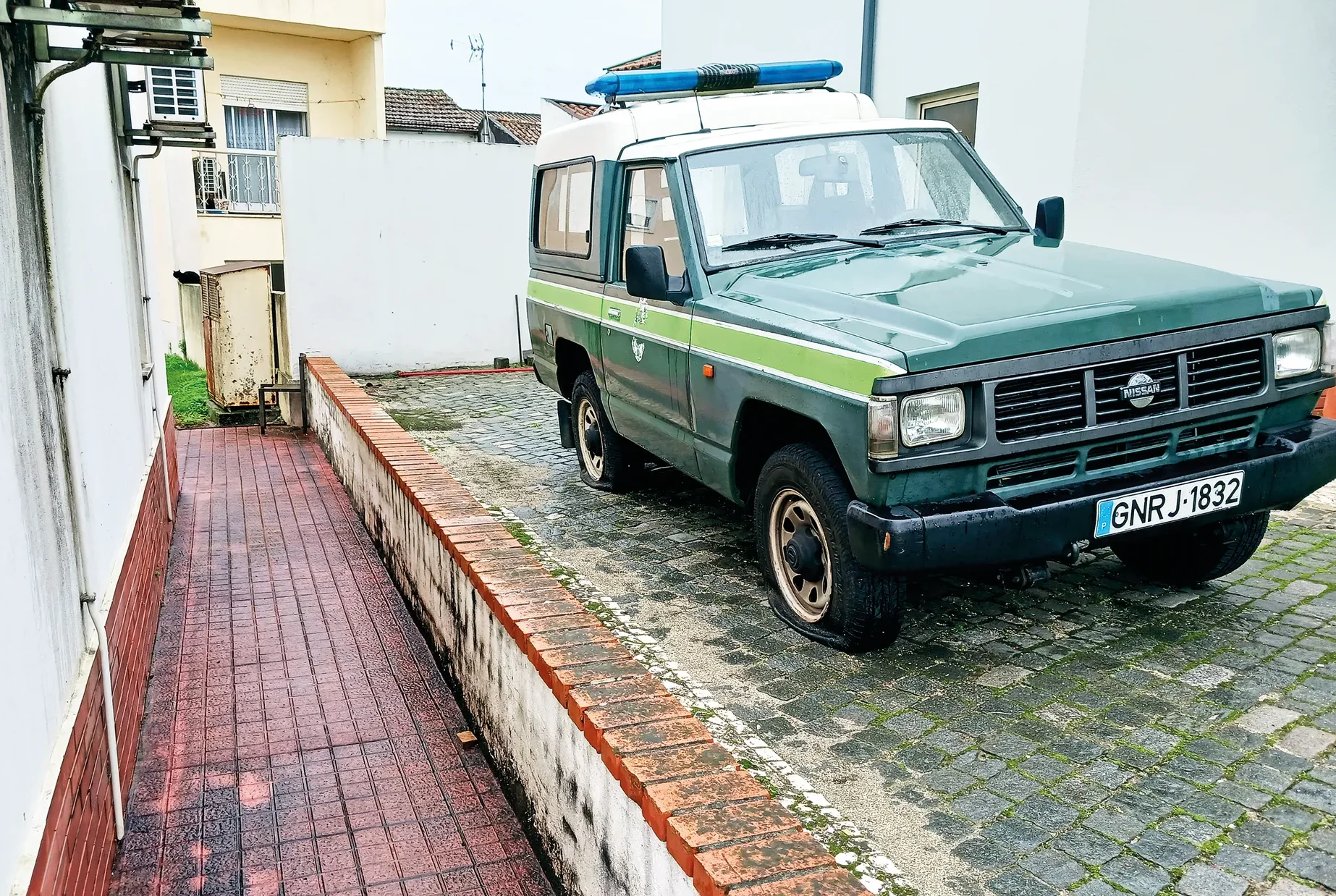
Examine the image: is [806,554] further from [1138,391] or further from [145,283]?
[145,283]

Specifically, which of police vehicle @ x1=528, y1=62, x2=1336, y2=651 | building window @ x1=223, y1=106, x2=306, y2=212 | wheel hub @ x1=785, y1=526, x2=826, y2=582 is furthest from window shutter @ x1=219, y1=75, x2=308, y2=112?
wheel hub @ x1=785, y1=526, x2=826, y2=582

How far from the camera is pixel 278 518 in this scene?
27.9ft

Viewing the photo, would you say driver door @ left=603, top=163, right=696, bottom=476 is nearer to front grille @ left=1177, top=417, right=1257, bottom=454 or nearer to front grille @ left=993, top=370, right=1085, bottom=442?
front grille @ left=993, top=370, right=1085, bottom=442

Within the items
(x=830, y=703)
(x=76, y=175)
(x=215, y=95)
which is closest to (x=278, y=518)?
(x=76, y=175)

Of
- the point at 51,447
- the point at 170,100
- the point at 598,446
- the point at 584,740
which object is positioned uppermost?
the point at 170,100

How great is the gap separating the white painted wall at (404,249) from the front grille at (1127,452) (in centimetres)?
1003

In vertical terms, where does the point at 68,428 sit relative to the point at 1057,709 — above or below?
above

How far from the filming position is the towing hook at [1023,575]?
3.98m

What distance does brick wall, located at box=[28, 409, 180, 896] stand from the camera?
290 centimetres

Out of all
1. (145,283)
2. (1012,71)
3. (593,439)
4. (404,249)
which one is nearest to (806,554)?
(593,439)

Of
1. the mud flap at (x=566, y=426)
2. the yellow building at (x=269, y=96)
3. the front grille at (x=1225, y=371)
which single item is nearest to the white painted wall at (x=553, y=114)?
the yellow building at (x=269, y=96)

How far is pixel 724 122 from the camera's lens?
19.5 feet

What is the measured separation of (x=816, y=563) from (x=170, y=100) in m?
6.08

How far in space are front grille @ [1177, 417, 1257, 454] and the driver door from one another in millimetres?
2153
